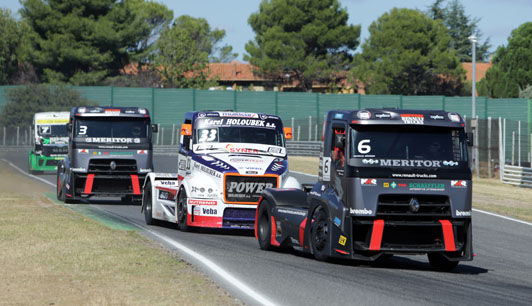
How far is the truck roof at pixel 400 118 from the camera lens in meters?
12.7

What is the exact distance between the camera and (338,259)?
1413 cm

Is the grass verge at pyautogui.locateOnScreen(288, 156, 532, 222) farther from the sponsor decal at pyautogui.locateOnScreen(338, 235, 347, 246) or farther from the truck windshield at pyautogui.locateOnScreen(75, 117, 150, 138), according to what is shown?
the sponsor decal at pyautogui.locateOnScreen(338, 235, 347, 246)

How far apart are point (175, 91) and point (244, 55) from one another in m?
28.7

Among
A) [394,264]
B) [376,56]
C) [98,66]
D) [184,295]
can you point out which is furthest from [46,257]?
[376,56]

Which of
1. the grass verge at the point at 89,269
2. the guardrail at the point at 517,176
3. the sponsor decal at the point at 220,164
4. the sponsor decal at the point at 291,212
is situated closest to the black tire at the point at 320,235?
the sponsor decal at the point at 291,212

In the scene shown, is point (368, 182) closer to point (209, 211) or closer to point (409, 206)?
point (409, 206)

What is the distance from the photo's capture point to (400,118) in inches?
503

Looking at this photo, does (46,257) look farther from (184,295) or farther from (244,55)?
(244,55)

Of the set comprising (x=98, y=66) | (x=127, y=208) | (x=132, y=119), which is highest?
(x=98, y=66)

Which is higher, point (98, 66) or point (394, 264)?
point (98, 66)

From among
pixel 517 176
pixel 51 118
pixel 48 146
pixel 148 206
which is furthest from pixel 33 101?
pixel 148 206

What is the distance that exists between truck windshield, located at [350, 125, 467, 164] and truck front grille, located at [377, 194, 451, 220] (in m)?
0.55

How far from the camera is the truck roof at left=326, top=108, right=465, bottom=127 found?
12711 mm

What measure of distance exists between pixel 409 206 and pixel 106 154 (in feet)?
44.9
